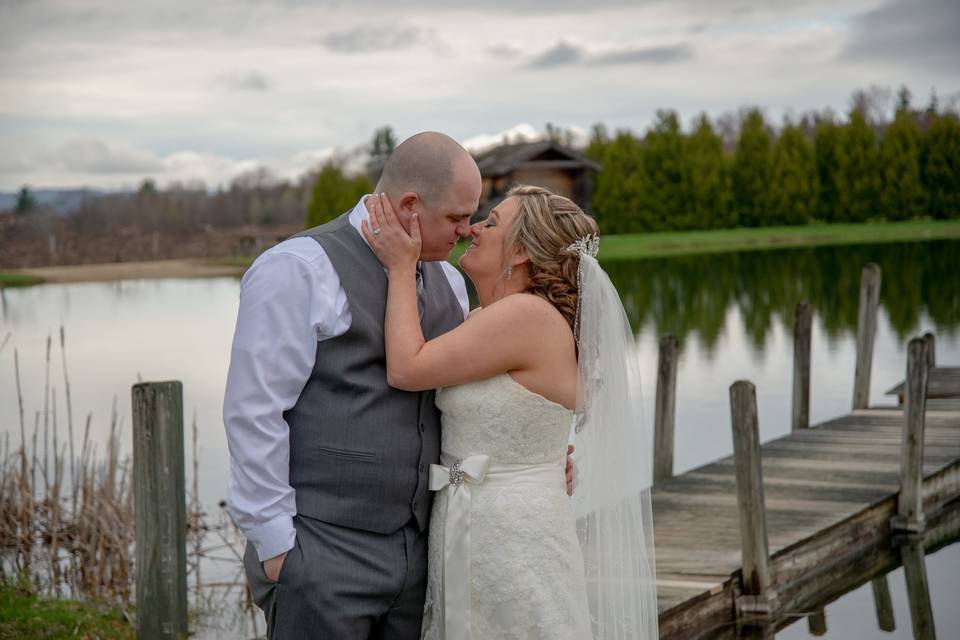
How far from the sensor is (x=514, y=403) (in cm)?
346

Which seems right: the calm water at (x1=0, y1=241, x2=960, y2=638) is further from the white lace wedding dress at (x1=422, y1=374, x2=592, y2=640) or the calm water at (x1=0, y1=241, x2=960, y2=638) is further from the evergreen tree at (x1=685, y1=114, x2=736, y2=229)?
the evergreen tree at (x1=685, y1=114, x2=736, y2=229)

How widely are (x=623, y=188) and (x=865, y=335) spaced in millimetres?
38150

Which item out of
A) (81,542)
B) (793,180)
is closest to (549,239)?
(81,542)

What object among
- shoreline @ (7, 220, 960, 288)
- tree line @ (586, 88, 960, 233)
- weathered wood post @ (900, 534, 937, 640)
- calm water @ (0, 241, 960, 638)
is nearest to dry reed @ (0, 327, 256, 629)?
calm water @ (0, 241, 960, 638)

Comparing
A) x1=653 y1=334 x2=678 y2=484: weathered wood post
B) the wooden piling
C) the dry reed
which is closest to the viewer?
the wooden piling

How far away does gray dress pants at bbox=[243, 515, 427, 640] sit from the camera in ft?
10.2

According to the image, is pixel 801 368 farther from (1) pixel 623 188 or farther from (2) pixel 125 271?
(1) pixel 623 188

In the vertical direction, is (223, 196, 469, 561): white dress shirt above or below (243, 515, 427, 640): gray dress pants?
above

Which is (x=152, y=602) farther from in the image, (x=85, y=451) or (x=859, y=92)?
(x=859, y=92)

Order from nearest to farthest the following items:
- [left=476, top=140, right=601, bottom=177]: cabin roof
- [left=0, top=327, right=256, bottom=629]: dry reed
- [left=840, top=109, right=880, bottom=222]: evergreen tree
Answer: [left=0, top=327, right=256, bottom=629]: dry reed < [left=476, top=140, right=601, bottom=177]: cabin roof < [left=840, top=109, right=880, bottom=222]: evergreen tree

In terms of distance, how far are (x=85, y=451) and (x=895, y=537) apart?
598 cm

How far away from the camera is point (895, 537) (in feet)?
29.6

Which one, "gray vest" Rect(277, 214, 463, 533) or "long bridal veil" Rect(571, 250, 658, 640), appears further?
"long bridal veil" Rect(571, 250, 658, 640)

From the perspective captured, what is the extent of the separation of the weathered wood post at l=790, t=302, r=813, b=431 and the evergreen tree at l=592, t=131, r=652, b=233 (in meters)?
38.2
